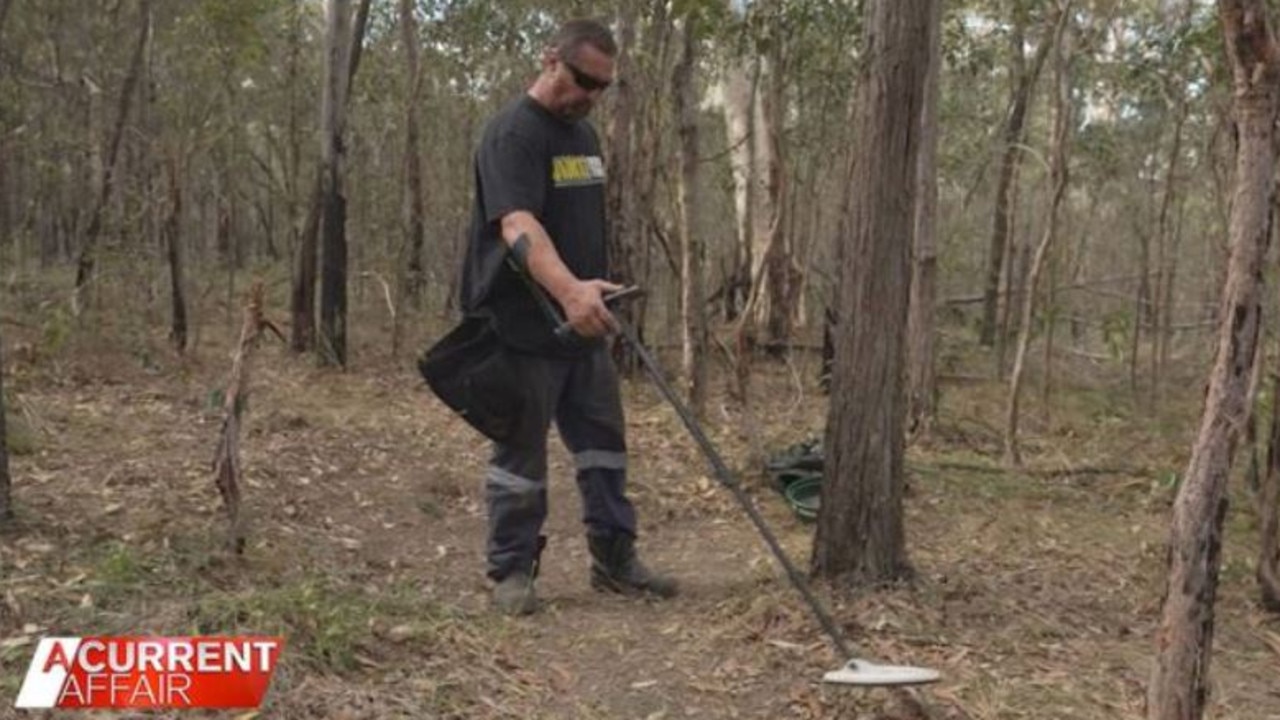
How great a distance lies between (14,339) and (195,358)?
4.37 feet

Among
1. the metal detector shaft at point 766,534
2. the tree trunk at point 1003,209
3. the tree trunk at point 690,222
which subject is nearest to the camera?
the metal detector shaft at point 766,534

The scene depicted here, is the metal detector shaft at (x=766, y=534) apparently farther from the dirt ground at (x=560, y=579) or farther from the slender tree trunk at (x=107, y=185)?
the slender tree trunk at (x=107, y=185)

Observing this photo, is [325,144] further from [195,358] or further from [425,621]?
[425,621]

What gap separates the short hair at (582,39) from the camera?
3645mm

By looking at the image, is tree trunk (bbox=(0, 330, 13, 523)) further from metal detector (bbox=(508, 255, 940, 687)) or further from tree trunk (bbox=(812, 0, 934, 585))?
tree trunk (bbox=(812, 0, 934, 585))

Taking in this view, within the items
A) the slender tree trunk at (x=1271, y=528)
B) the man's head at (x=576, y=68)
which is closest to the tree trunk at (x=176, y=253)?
the man's head at (x=576, y=68)

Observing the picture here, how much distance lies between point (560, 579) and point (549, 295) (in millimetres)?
1305

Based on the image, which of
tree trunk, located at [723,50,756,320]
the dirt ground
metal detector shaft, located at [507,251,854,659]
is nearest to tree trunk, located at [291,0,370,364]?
the dirt ground

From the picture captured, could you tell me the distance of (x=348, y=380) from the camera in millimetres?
9383

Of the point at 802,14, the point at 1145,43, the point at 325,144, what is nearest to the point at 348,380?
the point at 325,144

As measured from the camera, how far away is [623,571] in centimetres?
407

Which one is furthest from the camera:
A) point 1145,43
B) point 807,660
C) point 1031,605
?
point 1145,43

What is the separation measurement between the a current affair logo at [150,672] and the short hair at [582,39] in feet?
6.51

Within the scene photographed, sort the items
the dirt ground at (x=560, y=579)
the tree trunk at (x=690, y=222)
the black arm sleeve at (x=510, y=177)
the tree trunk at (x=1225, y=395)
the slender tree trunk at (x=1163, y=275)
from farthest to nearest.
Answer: the slender tree trunk at (x=1163, y=275)
the tree trunk at (x=690, y=222)
the black arm sleeve at (x=510, y=177)
the dirt ground at (x=560, y=579)
the tree trunk at (x=1225, y=395)
